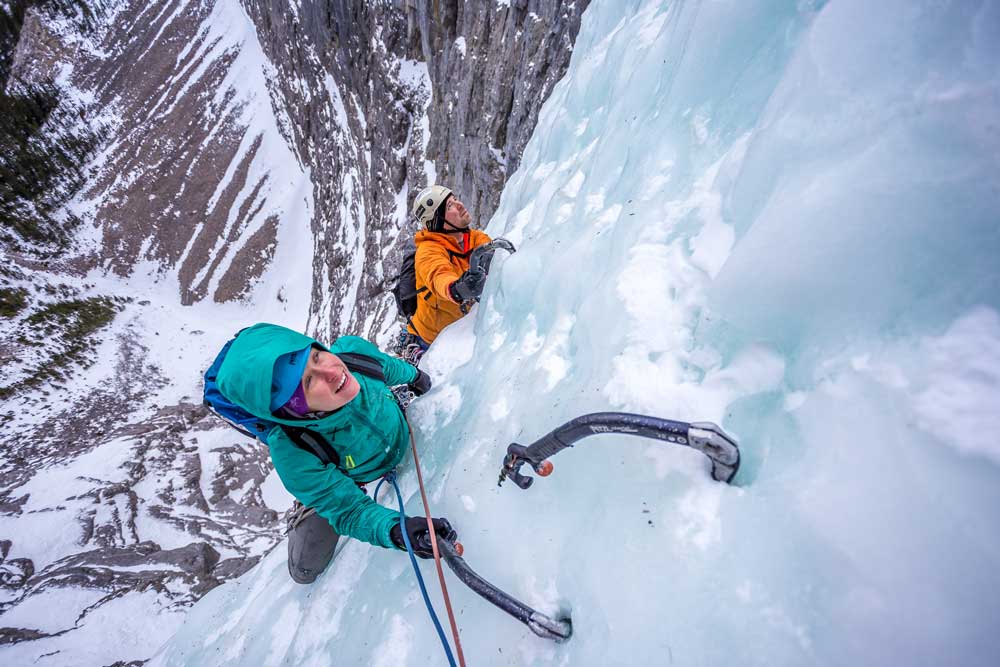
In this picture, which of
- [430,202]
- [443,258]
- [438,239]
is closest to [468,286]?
[443,258]

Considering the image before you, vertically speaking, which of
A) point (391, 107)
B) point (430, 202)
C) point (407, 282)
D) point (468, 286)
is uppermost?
point (391, 107)

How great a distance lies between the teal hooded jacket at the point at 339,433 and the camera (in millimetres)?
1938

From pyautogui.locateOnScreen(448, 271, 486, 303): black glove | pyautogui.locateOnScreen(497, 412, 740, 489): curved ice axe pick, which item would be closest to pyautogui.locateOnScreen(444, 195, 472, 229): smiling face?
pyautogui.locateOnScreen(448, 271, 486, 303): black glove

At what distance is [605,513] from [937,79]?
1.41m

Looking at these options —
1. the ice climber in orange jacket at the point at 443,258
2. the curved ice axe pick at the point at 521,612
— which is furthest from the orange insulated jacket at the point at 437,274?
the curved ice axe pick at the point at 521,612

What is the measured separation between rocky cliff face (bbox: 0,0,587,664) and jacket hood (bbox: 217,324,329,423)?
11.3 ft

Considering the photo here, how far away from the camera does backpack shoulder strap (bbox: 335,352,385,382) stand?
9.16 ft

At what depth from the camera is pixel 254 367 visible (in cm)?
190

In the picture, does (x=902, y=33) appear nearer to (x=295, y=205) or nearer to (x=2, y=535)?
(x=2, y=535)

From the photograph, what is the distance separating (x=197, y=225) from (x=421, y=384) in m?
29.5

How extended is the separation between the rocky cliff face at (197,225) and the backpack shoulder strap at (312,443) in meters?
3.21

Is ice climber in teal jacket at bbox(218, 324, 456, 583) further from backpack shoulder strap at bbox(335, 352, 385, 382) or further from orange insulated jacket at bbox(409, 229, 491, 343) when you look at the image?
orange insulated jacket at bbox(409, 229, 491, 343)

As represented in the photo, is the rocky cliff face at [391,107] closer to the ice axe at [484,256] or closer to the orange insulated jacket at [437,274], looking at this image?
the orange insulated jacket at [437,274]

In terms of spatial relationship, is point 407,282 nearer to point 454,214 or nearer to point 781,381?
point 454,214
